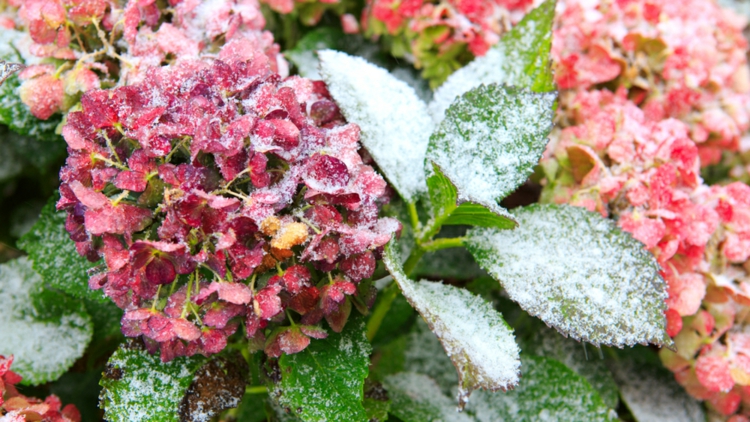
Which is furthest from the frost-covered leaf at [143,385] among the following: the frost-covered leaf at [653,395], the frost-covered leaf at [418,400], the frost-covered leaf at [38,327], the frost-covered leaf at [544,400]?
the frost-covered leaf at [653,395]

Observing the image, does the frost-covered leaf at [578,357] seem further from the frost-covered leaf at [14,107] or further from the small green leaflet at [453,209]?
the frost-covered leaf at [14,107]

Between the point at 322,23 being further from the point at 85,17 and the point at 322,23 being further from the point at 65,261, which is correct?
the point at 65,261

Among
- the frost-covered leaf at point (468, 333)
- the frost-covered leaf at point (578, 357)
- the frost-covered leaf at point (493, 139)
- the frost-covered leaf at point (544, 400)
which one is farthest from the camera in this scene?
the frost-covered leaf at point (578, 357)

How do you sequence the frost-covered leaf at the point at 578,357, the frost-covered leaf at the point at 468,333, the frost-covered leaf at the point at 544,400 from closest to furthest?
the frost-covered leaf at the point at 468,333
the frost-covered leaf at the point at 544,400
the frost-covered leaf at the point at 578,357

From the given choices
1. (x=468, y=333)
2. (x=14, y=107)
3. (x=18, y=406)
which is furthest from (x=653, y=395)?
(x=14, y=107)

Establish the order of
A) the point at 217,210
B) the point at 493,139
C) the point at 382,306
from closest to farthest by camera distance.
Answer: the point at 217,210 → the point at 493,139 → the point at 382,306

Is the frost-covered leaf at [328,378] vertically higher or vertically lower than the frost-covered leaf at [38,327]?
higher

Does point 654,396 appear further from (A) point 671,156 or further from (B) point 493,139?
(B) point 493,139
